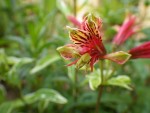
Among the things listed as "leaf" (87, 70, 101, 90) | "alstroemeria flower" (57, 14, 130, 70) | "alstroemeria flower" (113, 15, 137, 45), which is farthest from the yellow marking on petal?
"alstroemeria flower" (113, 15, 137, 45)

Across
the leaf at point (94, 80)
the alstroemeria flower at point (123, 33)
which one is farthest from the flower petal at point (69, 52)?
the alstroemeria flower at point (123, 33)

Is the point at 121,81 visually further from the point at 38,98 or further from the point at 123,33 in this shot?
the point at 38,98

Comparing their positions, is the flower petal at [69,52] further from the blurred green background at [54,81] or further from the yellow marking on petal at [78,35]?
the blurred green background at [54,81]

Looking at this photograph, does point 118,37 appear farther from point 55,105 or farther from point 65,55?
point 55,105

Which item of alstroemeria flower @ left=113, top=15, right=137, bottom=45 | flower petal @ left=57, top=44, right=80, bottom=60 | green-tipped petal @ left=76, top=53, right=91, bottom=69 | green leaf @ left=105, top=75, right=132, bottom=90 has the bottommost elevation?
green leaf @ left=105, top=75, right=132, bottom=90

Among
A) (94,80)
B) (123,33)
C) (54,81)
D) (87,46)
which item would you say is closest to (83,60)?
(87,46)

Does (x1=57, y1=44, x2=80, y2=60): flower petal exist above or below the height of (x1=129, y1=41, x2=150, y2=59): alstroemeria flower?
above

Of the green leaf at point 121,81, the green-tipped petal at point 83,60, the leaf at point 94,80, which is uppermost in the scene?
the green-tipped petal at point 83,60

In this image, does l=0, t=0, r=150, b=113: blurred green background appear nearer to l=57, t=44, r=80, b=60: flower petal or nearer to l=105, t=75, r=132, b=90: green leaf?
l=105, t=75, r=132, b=90: green leaf
